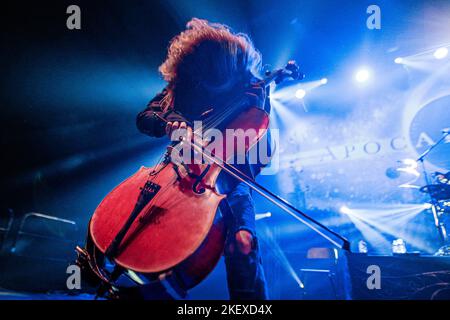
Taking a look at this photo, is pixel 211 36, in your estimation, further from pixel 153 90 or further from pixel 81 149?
pixel 81 149

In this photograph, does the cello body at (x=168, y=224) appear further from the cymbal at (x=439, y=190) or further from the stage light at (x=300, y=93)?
the stage light at (x=300, y=93)

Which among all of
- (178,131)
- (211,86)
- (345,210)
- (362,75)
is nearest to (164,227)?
(178,131)

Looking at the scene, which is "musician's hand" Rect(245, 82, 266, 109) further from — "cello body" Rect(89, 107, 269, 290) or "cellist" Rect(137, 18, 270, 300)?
"cello body" Rect(89, 107, 269, 290)

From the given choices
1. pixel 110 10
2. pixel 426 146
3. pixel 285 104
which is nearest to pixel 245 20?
pixel 110 10

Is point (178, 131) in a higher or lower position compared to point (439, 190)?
higher

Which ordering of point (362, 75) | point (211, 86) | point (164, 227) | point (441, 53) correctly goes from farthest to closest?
1. point (362, 75)
2. point (441, 53)
3. point (211, 86)
4. point (164, 227)

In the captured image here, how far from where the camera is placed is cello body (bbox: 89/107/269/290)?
113cm

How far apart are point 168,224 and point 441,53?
30.9 feet

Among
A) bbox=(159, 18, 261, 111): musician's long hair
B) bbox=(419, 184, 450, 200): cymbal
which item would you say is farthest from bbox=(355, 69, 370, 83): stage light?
bbox=(159, 18, 261, 111): musician's long hair

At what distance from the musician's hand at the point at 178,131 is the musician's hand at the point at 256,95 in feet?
2.24

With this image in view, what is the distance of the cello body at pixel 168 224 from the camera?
1132mm

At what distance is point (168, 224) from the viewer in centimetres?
126

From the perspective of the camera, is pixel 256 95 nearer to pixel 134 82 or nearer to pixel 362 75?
pixel 134 82
